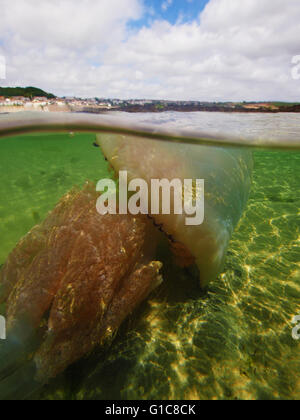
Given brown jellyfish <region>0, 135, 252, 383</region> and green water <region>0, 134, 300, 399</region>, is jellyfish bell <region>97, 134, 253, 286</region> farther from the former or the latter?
green water <region>0, 134, 300, 399</region>

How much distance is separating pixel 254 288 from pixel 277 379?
1.52 metres

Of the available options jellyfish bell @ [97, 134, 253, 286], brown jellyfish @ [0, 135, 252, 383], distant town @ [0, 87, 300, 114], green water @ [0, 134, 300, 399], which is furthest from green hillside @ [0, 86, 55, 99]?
green water @ [0, 134, 300, 399]

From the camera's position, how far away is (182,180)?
3551 mm

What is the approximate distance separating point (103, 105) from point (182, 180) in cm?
511

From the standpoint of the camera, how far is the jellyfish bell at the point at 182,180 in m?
3.21

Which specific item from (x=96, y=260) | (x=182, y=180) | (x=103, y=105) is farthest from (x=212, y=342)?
(x=103, y=105)

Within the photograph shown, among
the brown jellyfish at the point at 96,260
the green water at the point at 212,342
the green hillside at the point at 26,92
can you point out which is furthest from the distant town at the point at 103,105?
the green water at the point at 212,342

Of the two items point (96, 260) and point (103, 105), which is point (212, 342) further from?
point (103, 105)

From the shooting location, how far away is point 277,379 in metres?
2.63

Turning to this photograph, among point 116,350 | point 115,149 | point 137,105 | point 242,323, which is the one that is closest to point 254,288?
point 242,323

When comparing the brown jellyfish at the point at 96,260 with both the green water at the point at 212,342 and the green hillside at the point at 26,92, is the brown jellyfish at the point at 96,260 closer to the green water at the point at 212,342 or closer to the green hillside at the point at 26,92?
the green water at the point at 212,342

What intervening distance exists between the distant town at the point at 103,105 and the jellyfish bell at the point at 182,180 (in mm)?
3186

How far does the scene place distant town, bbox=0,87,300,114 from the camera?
590cm

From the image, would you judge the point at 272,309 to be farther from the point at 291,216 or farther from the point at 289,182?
the point at 289,182
